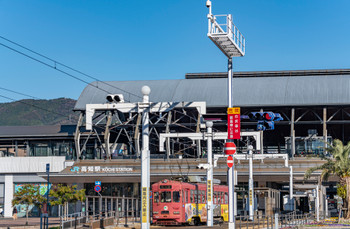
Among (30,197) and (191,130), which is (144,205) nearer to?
(30,197)

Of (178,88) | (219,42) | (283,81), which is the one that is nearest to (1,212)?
(178,88)

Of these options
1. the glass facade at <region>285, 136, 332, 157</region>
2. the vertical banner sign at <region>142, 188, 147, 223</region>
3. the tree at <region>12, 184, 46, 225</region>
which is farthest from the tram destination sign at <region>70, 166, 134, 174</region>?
the vertical banner sign at <region>142, 188, 147, 223</region>

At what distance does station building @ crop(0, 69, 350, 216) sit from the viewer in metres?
75.2

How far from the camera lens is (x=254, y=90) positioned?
8631cm

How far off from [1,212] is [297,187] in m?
38.5

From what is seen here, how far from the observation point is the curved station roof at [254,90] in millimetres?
83375

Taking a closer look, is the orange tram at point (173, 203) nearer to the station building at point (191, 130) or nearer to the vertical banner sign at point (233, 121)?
the vertical banner sign at point (233, 121)

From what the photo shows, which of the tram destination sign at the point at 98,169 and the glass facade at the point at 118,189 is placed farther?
the glass facade at the point at 118,189

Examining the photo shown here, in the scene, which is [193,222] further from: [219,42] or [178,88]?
[178,88]

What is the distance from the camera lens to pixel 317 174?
68938mm

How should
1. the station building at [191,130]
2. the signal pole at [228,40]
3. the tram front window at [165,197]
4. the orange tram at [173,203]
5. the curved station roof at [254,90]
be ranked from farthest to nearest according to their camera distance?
1. the curved station roof at [254,90]
2. the station building at [191,130]
3. the tram front window at [165,197]
4. the orange tram at [173,203]
5. the signal pole at [228,40]

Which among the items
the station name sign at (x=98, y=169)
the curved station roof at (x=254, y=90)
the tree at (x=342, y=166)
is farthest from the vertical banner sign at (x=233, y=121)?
the curved station roof at (x=254, y=90)

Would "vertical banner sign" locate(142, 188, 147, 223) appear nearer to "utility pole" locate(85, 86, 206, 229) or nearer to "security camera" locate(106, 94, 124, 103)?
"utility pole" locate(85, 86, 206, 229)

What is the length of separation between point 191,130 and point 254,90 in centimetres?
1347
